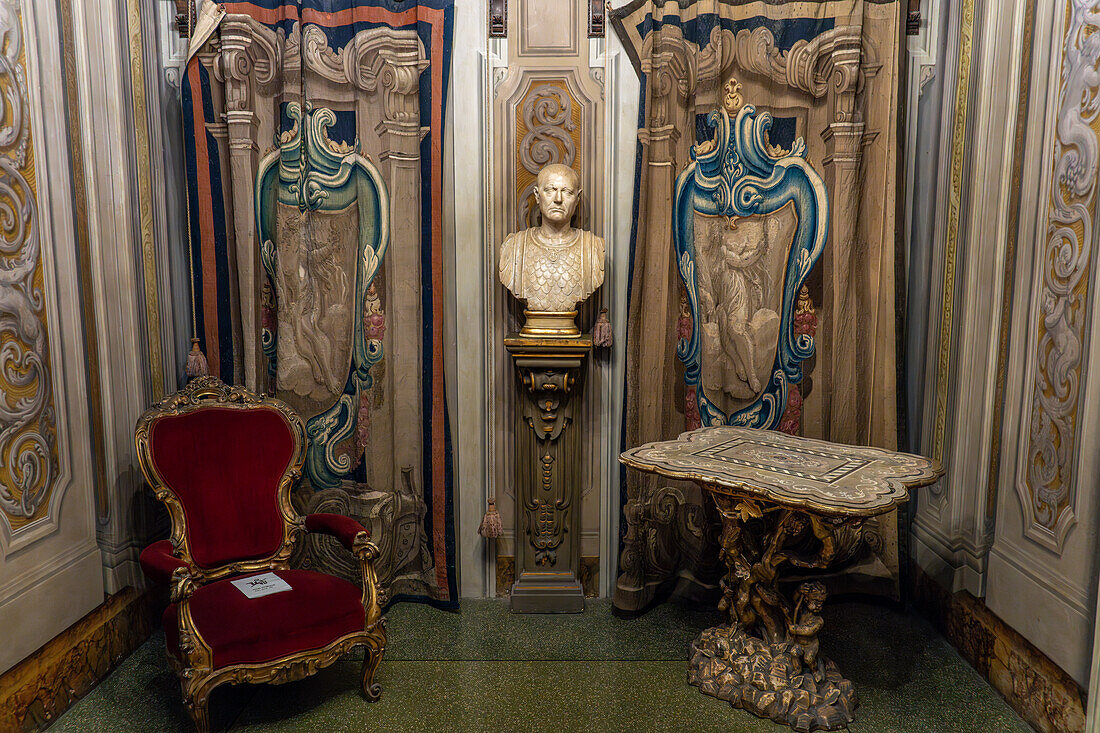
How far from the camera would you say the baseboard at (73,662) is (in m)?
2.21

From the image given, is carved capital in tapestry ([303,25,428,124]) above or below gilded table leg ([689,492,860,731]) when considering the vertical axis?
above

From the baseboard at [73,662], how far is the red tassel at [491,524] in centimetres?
137

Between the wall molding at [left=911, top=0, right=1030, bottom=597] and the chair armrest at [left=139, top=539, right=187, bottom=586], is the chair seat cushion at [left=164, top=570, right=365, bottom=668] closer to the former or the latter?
the chair armrest at [left=139, top=539, right=187, bottom=586]

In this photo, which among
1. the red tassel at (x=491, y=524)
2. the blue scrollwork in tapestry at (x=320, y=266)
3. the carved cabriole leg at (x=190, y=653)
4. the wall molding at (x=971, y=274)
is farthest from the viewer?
the red tassel at (x=491, y=524)

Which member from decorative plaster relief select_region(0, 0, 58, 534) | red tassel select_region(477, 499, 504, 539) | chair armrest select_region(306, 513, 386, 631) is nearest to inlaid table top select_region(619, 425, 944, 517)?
red tassel select_region(477, 499, 504, 539)

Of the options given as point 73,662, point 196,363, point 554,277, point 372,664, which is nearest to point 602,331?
point 554,277

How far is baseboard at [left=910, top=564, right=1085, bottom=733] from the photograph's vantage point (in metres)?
2.20

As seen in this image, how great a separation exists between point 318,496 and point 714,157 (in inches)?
87.3

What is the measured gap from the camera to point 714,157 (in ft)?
9.76

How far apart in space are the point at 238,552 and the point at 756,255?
2.33m

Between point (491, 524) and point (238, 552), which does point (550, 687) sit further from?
point (238, 552)

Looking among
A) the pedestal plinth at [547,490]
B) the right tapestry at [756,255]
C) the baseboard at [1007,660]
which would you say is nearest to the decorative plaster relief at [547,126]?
the right tapestry at [756,255]

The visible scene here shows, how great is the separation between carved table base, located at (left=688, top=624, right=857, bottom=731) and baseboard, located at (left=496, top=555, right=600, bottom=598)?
27.5 inches

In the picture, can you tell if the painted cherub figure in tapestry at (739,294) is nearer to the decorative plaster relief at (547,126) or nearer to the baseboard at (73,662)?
the decorative plaster relief at (547,126)
